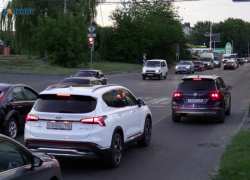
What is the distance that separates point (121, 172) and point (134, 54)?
63.3 meters

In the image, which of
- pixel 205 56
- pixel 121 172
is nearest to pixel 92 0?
pixel 205 56

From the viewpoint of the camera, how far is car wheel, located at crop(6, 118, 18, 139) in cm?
1102

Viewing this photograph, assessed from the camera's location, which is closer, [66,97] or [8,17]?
[66,97]

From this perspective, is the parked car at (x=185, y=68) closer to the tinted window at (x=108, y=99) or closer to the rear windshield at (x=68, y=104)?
the tinted window at (x=108, y=99)

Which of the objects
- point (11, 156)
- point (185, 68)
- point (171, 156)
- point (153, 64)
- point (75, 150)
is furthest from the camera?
point (185, 68)

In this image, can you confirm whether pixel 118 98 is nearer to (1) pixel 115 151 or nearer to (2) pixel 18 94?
(1) pixel 115 151

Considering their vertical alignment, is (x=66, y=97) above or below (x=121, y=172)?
above

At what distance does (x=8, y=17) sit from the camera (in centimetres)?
4772

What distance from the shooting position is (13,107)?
1138 cm

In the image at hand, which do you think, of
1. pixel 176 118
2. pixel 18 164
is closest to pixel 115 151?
pixel 18 164

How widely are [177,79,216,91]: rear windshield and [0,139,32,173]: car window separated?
9.92m

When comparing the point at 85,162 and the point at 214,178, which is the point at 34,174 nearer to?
the point at 214,178

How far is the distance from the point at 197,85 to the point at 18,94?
5.85m

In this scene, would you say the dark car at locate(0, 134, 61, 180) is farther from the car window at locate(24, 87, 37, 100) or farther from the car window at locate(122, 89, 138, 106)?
the car window at locate(24, 87, 37, 100)
